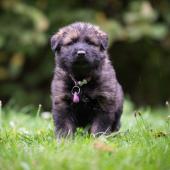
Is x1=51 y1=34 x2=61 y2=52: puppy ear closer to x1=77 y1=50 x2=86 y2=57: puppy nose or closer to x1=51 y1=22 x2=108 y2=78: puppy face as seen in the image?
x1=51 y1=22 x2=108 y2=78: puppy face

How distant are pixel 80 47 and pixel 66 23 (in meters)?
5.45

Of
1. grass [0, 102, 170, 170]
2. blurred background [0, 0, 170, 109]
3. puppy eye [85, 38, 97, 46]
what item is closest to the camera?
grass [0, 102, 170, 170]

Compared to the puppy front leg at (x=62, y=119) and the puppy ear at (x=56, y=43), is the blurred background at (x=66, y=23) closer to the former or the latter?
the puppy ear at (x=56, y=43)

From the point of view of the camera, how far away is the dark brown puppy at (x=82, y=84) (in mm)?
6512

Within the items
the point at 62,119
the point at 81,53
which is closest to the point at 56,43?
the point at 81,53

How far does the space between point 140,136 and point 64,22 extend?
6.29m

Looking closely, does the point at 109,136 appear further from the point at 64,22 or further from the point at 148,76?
the point at 148,76

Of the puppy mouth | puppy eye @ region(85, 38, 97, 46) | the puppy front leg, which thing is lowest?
the puppy front leg

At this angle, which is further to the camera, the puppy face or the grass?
the puppy face

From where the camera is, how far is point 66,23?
11.9 m

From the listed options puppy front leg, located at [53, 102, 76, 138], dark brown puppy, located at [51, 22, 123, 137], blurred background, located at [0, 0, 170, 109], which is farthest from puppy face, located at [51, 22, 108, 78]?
blurred background, located at [0, 0, 170, 109]

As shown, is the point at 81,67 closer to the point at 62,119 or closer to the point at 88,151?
the point at 62,119

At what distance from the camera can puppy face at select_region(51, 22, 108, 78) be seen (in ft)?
21.4

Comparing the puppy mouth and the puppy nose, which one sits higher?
the puppy nose
